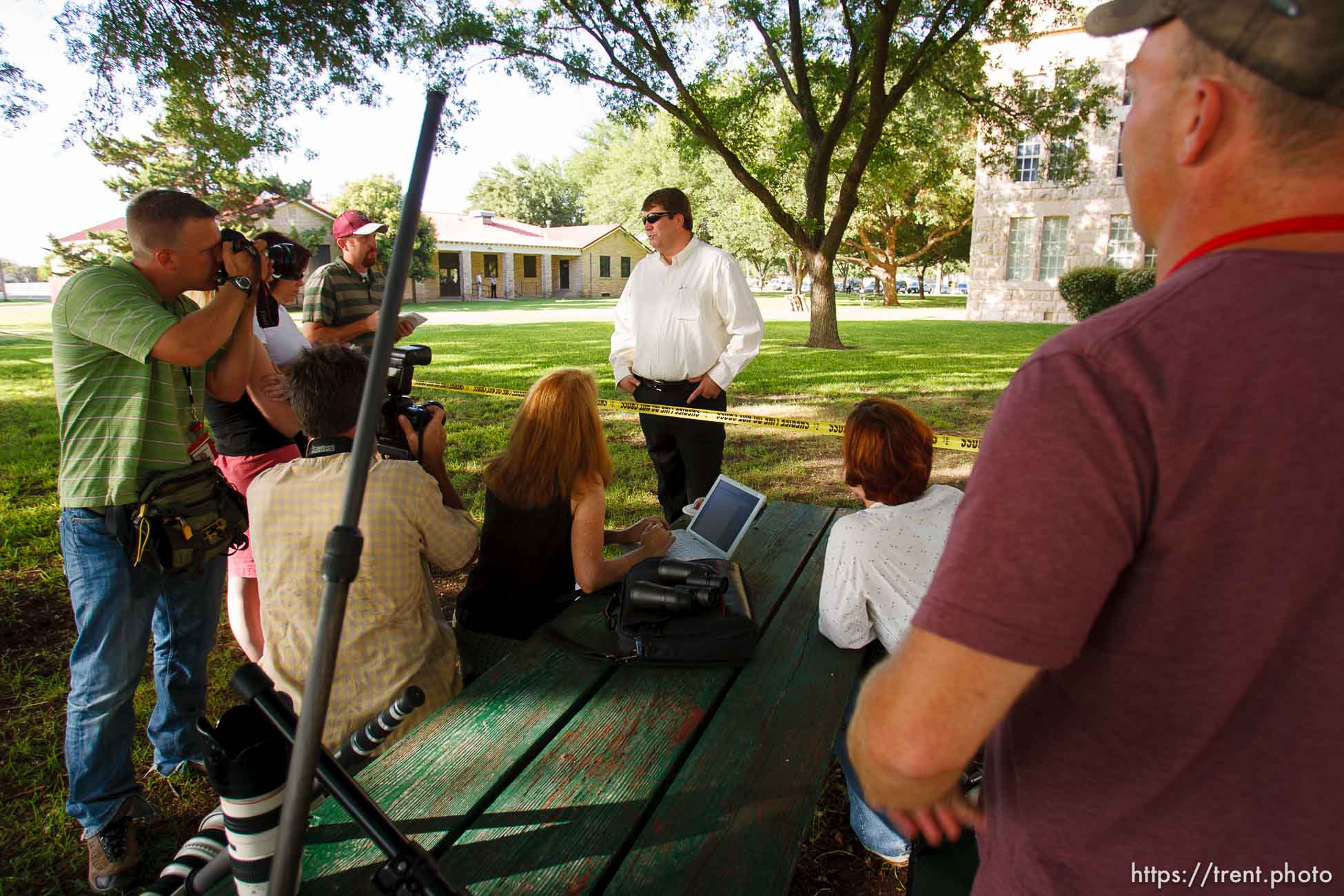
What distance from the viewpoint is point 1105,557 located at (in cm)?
66

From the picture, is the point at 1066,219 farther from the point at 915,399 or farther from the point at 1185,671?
the point at 1185,671

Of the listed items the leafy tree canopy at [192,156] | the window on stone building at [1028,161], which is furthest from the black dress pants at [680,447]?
the window on stone building at [1028,161]

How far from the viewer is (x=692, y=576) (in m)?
2.25

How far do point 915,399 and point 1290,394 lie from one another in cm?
945

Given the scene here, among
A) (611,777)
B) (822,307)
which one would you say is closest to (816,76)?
(822,307)

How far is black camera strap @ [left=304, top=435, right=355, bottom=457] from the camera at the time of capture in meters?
2.29

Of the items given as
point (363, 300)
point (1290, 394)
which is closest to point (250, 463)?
point (363, 300)

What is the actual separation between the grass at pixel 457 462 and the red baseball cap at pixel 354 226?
1920 mm

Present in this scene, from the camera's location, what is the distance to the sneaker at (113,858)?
90.4 inches

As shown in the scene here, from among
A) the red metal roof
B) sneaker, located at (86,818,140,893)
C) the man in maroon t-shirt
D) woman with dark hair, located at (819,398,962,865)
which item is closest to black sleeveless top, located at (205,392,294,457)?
sneaker, located at (86,818,140,893)

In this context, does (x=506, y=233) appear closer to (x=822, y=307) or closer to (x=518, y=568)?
(x=822, y=307)

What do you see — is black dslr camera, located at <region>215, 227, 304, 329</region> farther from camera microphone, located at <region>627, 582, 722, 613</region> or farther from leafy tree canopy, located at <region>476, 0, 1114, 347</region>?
leafy tree canopy, located at <region>476, 0, 1114, 347</region>

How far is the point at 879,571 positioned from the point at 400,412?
195 centimetres

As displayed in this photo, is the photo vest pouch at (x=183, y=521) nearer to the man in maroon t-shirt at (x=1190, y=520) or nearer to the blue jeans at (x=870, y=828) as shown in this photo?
the blue jeans at (x=870, y=828)
